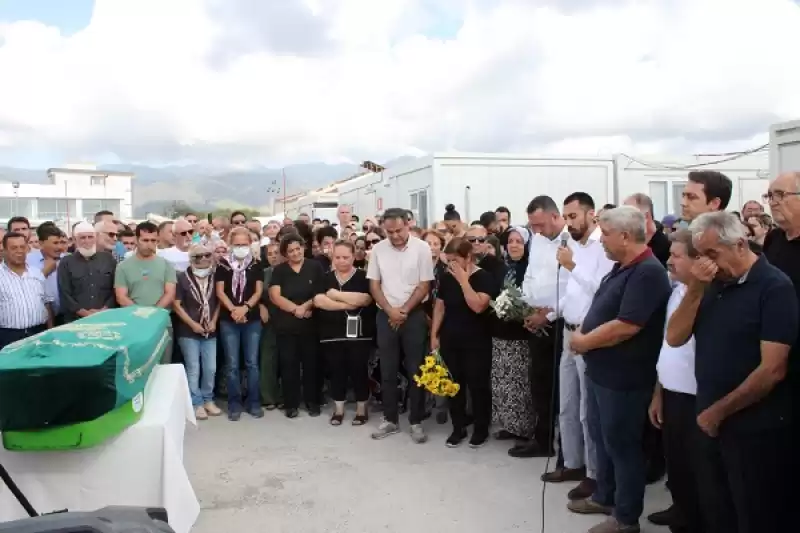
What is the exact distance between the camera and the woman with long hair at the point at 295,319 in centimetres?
710

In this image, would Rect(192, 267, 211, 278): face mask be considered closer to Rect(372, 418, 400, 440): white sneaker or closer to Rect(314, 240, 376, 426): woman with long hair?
Rect(314, 240, 376, 426): woman with long hair

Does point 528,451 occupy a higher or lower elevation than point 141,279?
lower

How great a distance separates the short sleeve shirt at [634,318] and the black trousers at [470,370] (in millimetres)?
1998

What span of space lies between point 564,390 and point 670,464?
1.19 m

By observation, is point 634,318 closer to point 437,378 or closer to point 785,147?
point 437,378

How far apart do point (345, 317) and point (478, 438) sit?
1.81 meters

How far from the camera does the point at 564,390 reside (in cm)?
507

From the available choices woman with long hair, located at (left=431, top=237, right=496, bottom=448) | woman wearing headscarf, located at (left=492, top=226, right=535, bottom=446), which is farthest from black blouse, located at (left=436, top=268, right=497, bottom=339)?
woman wearing headscarf, located at (left=492, top=226, right=535, bottom=446)

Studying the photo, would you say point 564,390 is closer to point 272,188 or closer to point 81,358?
point 81,358

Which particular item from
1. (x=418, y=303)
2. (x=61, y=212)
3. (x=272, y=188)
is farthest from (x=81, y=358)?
(x=61, y=212)

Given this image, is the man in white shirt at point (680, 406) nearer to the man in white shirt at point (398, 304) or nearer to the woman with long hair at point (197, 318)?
the man in white shirt at point (398, 304)

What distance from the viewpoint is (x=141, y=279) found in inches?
270

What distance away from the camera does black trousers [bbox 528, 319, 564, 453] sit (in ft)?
17.8

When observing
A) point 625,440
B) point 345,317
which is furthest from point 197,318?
point 625,440
